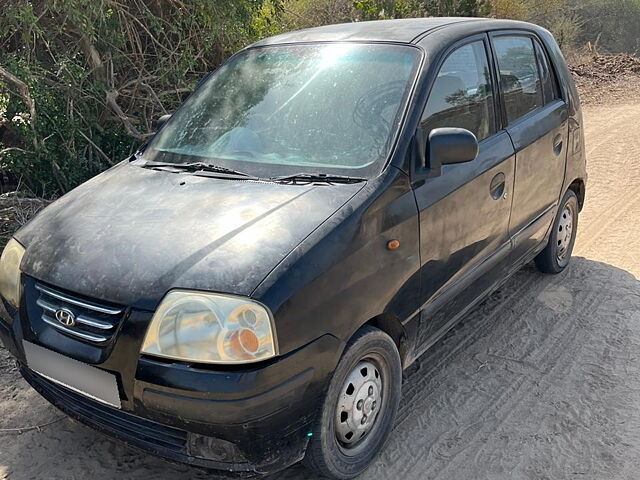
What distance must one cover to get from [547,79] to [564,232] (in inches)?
46.1

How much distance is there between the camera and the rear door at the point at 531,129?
366 centimetres

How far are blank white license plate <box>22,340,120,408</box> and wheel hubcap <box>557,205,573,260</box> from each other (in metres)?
3.49

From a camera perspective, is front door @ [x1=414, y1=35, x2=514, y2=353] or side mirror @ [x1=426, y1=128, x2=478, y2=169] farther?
front door @ [x1=414, y1=35, x2=514, y2=353]

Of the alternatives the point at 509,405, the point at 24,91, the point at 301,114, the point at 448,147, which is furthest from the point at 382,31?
the point at 24,91

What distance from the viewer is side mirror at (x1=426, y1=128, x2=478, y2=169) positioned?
2.74m

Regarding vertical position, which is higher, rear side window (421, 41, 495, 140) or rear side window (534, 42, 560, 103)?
rear side window (421, 41, 495, 140)

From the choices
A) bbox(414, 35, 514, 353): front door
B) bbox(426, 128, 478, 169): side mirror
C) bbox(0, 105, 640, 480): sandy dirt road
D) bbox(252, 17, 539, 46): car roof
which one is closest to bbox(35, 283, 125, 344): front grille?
bbox(0, 105, 640, 480): sandy dirt road

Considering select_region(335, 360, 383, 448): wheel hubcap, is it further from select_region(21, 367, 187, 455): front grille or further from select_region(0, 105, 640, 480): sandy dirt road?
select_region(21, 367, 187, 455): front grille

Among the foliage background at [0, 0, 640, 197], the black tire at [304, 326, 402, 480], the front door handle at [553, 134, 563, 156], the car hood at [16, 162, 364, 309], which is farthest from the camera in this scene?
the foliage background at [0, 0, 640, 197]

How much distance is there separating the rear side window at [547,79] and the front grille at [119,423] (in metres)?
3.31

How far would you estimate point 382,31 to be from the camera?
3350 millimetres

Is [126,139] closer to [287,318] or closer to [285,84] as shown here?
[285,84]

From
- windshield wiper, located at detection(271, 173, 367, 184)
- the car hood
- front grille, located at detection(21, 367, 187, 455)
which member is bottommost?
front grille, located at detection(21, 367, 187, 455)

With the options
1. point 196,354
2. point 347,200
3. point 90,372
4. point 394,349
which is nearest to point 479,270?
point 394,349
